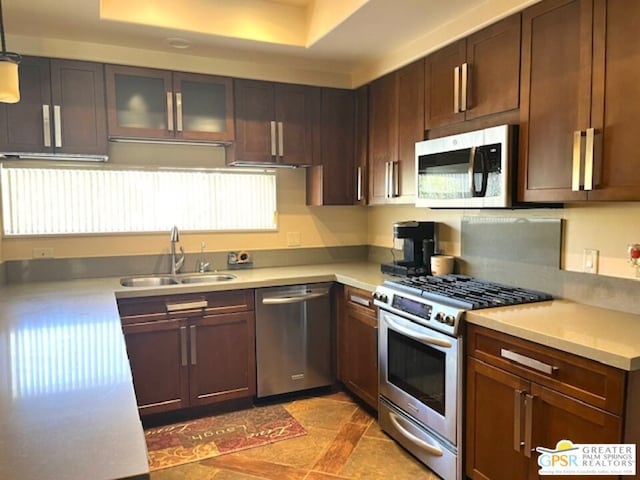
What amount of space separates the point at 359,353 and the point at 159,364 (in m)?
1.30

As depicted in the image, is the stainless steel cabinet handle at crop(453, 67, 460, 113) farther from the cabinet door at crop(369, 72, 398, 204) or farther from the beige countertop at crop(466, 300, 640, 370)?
the beige countertop at crop(466, 300, 640, 370)

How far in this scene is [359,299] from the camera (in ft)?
10.3

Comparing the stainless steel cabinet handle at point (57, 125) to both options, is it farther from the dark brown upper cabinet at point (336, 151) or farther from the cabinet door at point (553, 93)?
the cabinet door at point (553, 93)

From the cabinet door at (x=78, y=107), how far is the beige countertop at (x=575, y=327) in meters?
2.51

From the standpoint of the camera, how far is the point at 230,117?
3359 mm

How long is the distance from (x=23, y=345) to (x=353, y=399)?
232cm

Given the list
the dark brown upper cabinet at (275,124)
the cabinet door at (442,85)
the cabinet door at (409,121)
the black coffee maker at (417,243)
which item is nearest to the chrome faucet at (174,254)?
the dark brown upper cabinet at (275,124)

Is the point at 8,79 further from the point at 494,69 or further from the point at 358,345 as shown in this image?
the point at 358,345

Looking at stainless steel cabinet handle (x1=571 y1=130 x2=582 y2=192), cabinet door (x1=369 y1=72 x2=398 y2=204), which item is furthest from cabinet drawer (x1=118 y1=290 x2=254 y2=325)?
stainless steel cabinet handle (x1=571 y1=130 x2=582 y2=192)

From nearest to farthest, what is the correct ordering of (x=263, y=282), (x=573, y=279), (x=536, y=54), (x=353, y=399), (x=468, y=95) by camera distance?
(x=536, y=54) → (x=573, y=279) → (x=468, y=95) → (x=263, y=282) → (x=353, y=399)

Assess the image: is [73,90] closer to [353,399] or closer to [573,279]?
[353,399]

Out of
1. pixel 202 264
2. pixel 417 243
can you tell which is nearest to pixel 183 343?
pixel 202 264

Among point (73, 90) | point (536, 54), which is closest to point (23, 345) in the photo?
point (73, 90)

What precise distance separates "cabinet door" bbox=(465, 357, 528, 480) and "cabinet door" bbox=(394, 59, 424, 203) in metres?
1.34
